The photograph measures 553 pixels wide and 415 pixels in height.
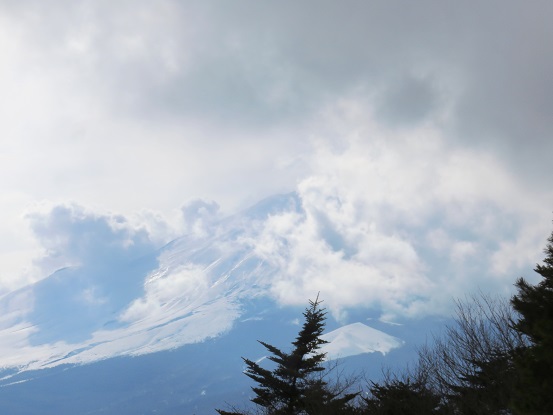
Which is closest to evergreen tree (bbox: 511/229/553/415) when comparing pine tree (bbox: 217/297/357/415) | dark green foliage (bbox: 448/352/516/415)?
dark green foliage (bbox: 448/352/516/415)

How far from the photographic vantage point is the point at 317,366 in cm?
2406

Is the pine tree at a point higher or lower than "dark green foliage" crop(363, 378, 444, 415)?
higher

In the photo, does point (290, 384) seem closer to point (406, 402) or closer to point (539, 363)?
point (406, 402)

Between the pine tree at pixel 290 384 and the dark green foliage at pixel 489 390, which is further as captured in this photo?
the pine tree at pixel 290 384

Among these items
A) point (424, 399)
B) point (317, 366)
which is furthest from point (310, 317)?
point (424, 399)

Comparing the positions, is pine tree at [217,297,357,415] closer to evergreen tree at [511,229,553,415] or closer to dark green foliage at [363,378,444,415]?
dark green foliage at [363,378,444,415]

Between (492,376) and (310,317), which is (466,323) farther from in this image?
(310,317)

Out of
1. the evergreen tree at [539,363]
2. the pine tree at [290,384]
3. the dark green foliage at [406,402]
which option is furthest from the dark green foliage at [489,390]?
the evergreen tree at [539,363]

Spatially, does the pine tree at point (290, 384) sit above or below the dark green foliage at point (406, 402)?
above

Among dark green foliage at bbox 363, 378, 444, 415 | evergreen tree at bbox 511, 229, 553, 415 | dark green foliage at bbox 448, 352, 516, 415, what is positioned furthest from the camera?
dark green foliage at bbox 363, 378, 444, 415

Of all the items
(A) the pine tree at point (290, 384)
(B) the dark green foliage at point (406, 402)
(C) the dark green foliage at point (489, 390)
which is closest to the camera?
(C) the dark green foliage at point (489, 390)

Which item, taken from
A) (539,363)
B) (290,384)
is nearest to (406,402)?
(290,384)

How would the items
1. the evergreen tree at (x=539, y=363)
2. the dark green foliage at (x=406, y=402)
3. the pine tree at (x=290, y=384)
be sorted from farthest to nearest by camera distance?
1. the pine tree at (x=290, y=384)
2. the dark green foliage at (x=406, y=402)
3. the evergreen tree at (x=539, y=363)

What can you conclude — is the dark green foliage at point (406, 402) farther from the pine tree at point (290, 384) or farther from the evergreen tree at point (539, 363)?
the evergreen tree at point (539, 363)
